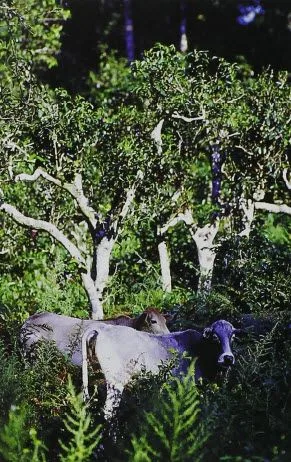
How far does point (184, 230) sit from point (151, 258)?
2.49 feet

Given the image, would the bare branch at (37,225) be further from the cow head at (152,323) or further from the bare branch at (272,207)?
the bare branch at (272,207)

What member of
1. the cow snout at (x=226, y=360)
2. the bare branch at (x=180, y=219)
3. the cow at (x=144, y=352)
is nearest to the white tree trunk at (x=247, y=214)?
the bare branch at (x=180, y=219)

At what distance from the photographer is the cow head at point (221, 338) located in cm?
633

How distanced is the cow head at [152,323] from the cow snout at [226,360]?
126cm

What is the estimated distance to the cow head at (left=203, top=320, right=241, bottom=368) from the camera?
6330 mm

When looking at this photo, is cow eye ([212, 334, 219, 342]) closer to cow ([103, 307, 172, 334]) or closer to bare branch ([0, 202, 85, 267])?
cow ([103, 307, 172, 334])

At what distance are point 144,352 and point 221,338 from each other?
80 cm

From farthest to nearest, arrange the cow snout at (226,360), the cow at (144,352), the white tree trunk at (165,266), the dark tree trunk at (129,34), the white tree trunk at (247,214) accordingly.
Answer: the dark tree trunk at (129,34) → the white tree trunk at (165,266) → the white tree trunk at (247,214) → the cow snout at (226,360) → the cow at (144,352)

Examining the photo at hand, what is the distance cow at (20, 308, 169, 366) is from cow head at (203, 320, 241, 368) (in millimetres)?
903

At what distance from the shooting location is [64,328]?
7.47 metres

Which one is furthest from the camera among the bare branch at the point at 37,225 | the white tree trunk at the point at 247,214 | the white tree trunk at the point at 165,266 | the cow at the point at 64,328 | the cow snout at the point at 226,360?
the white tree trunk at the point at 165,266

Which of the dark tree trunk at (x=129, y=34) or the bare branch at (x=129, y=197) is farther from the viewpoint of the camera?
the dark tree trunk at (x=129, y=34)

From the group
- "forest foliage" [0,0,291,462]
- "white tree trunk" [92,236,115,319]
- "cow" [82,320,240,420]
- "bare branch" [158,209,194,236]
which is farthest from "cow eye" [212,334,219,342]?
"bare branch" [158,209,194,236]

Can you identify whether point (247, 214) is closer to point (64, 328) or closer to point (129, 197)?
point (129, 197)
